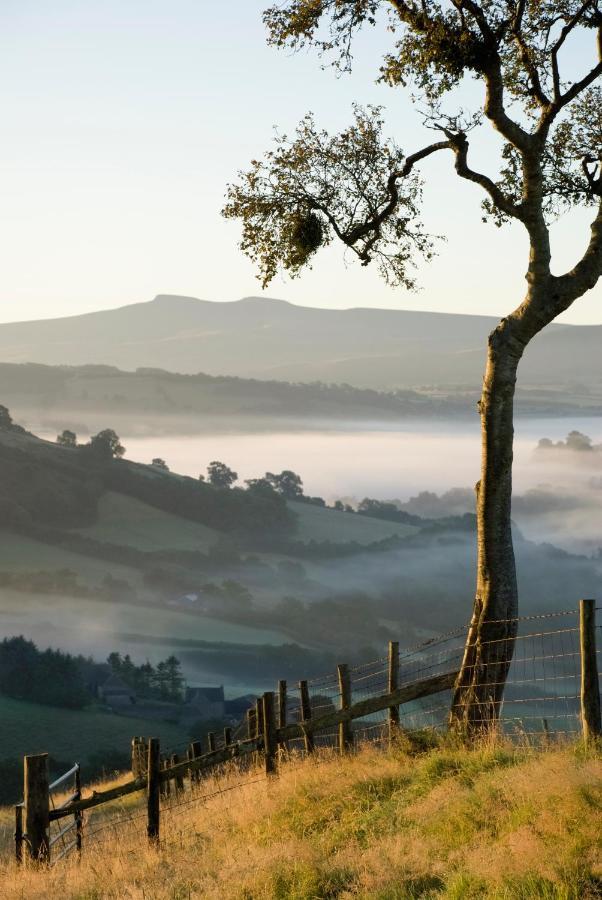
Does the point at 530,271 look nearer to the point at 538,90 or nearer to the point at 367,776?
the point at 538,90

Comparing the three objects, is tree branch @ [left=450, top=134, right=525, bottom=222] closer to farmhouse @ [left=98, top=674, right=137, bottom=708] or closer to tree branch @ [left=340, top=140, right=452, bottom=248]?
tree branch @ [left=340, top=140, right=452, bottom=248]

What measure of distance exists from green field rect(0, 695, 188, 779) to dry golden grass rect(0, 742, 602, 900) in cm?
10522

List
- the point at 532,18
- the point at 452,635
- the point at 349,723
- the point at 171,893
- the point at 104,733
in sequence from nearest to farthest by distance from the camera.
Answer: the point at 171,893, the point at 452,635, the point at 349,723, the point at 532,18, the point at 104,733

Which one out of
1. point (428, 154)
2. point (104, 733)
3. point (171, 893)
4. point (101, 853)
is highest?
point (428, 154)

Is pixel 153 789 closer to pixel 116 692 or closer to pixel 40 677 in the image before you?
pixel 40 677

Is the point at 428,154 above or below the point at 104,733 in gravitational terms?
above

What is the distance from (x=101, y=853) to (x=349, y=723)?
15.3ft

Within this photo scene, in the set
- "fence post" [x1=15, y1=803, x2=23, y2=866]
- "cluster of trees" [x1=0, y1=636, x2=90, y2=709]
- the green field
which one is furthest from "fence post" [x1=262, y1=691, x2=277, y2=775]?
"cluster of trees" [x1=0, y1=636, x2=90, y2=709]

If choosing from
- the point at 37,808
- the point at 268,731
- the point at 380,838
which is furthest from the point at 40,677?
the point at 380,838

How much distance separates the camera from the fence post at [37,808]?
15328 millimetres

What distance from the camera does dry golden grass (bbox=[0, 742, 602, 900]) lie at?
10.1 metres

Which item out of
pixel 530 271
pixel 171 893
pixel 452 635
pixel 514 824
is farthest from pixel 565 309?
pixel 171 893

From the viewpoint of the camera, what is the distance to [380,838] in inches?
486

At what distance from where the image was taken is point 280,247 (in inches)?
833
